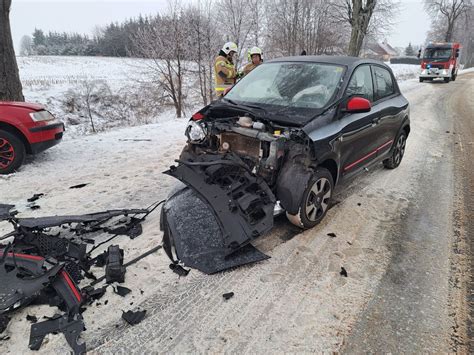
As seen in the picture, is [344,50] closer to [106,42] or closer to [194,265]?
[194,265]

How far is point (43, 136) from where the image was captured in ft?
17.1

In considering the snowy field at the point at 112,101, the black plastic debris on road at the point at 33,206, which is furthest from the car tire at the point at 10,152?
the snowy field at the point at 112,101

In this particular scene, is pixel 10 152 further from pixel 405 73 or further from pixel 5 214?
pixel 405 73

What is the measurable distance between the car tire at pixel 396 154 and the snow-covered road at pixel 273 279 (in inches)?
10.4

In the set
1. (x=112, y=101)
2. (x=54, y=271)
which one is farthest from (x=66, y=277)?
(x=112, y=101)

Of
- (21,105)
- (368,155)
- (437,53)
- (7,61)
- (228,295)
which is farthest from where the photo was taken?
(437,53)

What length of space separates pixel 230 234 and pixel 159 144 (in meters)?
4.56

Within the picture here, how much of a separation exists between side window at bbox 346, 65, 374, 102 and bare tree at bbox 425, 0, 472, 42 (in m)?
48.1

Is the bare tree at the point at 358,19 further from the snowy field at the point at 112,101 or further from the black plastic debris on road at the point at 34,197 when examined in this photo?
the black plastic debris on road at the point at 34,197

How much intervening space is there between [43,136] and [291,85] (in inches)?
163

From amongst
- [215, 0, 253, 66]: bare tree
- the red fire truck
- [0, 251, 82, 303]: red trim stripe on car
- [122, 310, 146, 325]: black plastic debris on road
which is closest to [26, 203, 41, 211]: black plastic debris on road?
[0, 251, 82, 303]: red trim stripe on car

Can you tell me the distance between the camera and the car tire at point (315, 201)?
329 cm

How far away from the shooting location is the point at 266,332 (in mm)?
2191

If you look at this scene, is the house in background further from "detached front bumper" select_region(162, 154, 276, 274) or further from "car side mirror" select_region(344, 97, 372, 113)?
"detached front bumper" select_region(162, 154, 276, 274)
